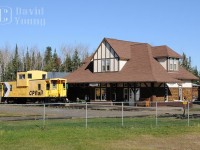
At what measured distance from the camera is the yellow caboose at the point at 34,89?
47156 mm

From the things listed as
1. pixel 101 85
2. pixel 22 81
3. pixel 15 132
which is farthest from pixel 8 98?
pixel 15 132

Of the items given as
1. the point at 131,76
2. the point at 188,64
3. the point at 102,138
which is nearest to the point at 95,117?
the point at 102,138

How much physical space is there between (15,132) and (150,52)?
1324 inches

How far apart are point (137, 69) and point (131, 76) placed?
1.65 m

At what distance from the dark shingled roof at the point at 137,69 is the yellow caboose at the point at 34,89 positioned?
3.74m

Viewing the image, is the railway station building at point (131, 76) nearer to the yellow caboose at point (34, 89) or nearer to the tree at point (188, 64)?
the yellow caboose at point (34, 89)

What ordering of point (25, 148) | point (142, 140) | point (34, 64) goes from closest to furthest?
1. point (25, 148)
2. point (142, 140)
3. point (34, 64)

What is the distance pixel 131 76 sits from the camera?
149 ft

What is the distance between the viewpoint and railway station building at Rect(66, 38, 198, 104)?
4491cm

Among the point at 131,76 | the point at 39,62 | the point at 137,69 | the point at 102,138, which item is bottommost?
the point at 102,138

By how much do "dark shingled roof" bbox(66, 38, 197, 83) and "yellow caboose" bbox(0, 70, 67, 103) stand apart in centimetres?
374

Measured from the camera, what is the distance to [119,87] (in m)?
47.2

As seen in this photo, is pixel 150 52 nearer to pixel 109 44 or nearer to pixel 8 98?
pixel 109 44

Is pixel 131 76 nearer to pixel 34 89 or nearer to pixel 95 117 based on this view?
pixel 34 89
